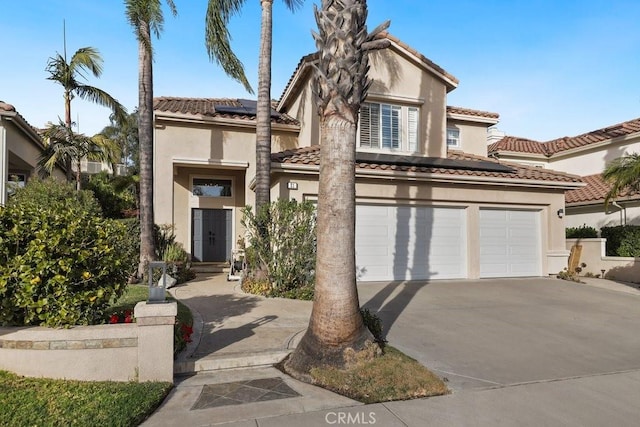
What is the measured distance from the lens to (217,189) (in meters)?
15.7

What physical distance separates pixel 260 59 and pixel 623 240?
14204 mm

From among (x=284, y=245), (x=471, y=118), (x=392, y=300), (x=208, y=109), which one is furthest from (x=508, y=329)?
(x=208, y=109)

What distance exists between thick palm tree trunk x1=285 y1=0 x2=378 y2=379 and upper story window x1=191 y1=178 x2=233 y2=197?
35.8ft

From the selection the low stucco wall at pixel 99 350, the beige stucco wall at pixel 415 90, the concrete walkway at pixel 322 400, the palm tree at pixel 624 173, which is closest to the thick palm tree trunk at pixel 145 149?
the concrete walkway at pixel 322 400

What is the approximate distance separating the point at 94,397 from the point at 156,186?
33.6 feet

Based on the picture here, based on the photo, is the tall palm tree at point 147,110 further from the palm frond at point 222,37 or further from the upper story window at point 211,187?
the upper story window at point 211,187

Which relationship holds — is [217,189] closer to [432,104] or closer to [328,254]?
[432,104]

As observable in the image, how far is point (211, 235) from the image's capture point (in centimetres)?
1548

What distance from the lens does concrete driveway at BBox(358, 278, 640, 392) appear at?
204 inches

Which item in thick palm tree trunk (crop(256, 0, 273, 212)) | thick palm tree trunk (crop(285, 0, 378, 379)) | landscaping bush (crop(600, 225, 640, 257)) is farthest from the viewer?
landscaping bush (crop(600, 225, 640, 257))

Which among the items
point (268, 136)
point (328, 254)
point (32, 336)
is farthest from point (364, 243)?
point (32, 336)

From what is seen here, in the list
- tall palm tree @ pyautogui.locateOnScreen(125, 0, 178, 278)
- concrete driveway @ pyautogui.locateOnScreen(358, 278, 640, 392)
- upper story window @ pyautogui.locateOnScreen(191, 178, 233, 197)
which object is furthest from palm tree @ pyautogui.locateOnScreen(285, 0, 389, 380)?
upper story window @ pyautogui.locateOnScreen(191, 178, 233, 197)

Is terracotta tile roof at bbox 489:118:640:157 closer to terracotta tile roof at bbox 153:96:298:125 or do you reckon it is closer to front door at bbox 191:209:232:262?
terracotta tile roof at bbox 153:96:298:125

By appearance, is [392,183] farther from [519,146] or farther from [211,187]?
[519,146]
